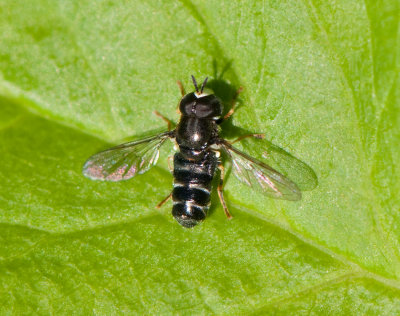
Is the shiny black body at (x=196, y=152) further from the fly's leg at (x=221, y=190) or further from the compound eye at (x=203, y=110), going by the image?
the fly's leg at (x=221, y=190)

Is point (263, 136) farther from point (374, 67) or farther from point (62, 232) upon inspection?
point (62, 232)

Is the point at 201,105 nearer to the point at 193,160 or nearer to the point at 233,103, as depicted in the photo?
the point at 233,103

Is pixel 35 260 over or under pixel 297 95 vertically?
under

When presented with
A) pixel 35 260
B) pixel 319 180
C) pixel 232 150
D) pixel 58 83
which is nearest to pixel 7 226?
pixel 35 260

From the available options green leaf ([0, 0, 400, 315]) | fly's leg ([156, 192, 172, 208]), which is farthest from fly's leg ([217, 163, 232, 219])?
fly's leg ([156, 192, 172, 208])

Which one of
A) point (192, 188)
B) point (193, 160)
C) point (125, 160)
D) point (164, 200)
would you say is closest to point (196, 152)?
point (193, 160)

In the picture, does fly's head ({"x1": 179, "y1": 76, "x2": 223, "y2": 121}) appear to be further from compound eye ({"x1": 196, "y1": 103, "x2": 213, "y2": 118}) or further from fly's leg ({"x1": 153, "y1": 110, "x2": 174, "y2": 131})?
fly's leg ({"x1": 153, "y1": 110, "x2": 174, "y2": 131})

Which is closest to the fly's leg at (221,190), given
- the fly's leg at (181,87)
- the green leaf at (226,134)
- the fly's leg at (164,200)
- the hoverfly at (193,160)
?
the hoverfly at (193,160)
